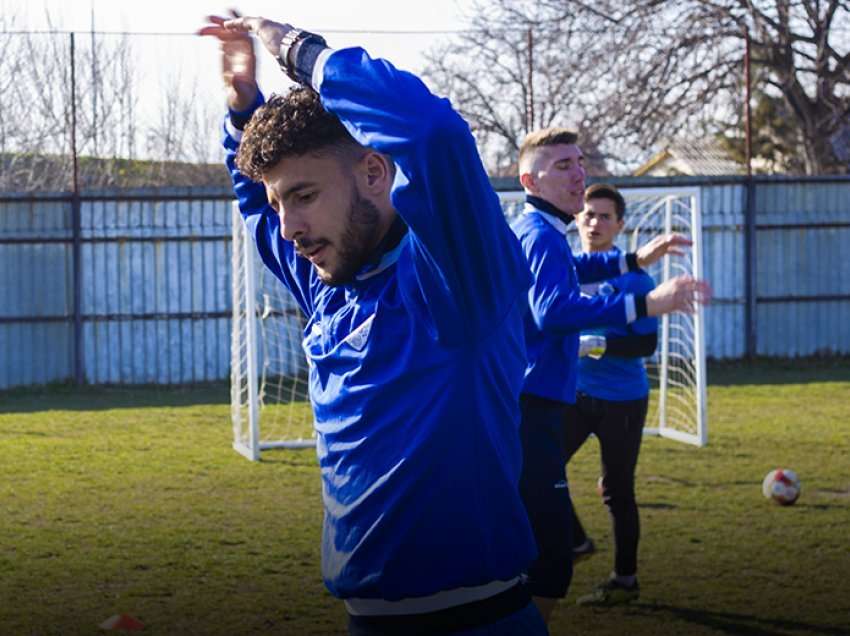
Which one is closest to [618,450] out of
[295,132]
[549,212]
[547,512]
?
[549,212]

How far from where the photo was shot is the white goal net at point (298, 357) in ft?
38.9

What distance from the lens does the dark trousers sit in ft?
22.0

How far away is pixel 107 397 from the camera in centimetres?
1672

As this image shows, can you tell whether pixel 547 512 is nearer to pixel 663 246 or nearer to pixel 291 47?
pixel 663 246

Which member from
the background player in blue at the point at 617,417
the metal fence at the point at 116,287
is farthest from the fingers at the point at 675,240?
the metal fence at the point at 116,287

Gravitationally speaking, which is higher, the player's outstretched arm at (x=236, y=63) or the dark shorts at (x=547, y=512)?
the player's outstretched arm at (x=236, y=63)

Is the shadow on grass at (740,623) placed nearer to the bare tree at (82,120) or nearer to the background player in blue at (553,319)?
the background player in blue at (553,319)

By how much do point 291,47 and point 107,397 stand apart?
1453 centimetres

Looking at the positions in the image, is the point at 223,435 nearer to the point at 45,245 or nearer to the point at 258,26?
the point at 45,245

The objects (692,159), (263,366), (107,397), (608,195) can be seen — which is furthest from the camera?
(692,159)

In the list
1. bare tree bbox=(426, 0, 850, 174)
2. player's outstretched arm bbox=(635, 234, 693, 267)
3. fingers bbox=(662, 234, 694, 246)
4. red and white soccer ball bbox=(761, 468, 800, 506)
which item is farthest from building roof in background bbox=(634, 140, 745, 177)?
fingers bbox=(662, 234, 694, 246)

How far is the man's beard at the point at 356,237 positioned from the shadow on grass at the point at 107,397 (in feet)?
43.0

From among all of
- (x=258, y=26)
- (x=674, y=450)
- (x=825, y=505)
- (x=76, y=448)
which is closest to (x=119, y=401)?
(x=76, y=448)

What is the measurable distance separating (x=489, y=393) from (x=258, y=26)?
0.92 metres
